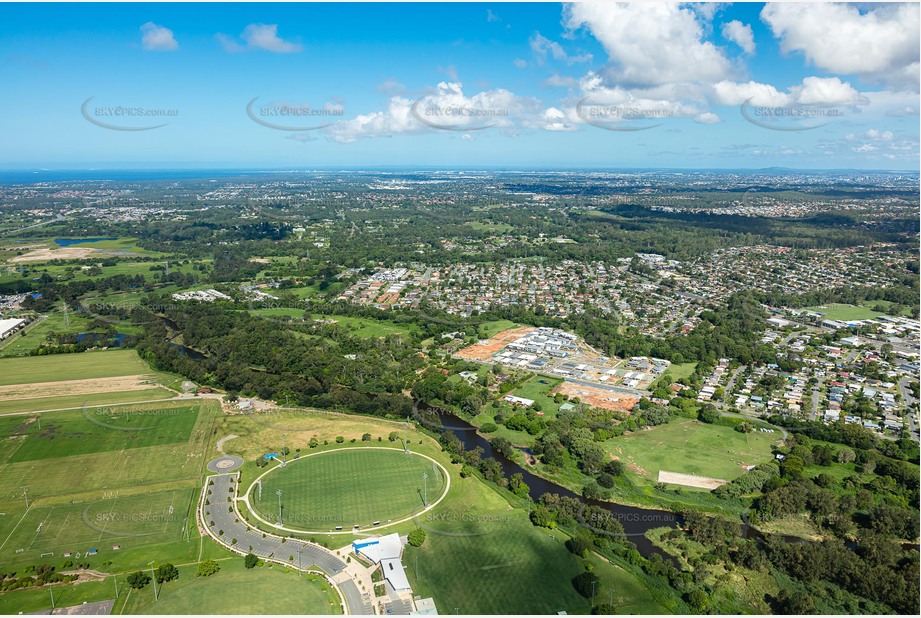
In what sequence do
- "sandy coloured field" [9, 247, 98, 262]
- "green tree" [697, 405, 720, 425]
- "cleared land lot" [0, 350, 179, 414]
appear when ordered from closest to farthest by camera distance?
1. "green tree" [697, 405, 720, 425]
2. "cleared land lot" [0, 350, 179, 414]
3. "sandy coloured field" [9, 247, 98, 262]

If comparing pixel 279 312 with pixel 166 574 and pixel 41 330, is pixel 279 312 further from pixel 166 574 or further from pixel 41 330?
pixel 166 574

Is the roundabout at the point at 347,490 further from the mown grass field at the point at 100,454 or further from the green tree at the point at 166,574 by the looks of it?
the mown grass field at the point at 100,454

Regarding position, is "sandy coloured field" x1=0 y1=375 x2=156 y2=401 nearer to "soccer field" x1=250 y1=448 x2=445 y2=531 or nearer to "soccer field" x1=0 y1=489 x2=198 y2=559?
"soccer field" x1=0 y1=489 x2=198 y2=559

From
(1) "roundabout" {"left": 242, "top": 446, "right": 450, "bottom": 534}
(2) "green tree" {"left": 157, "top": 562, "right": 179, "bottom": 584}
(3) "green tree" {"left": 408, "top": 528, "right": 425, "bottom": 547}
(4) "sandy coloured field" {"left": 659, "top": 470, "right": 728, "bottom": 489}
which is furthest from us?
(4) "sandy coloured field" {"left": 659, "top": 470, "right": 728, "bottom": 489}

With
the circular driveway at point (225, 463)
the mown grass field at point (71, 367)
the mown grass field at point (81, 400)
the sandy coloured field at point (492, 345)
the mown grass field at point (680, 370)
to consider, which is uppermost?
the sandy coloured field at point (492, 345)

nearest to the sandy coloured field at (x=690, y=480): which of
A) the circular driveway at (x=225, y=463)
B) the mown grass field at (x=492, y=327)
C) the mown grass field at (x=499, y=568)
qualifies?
the mown grass field at (x=499, y=568)

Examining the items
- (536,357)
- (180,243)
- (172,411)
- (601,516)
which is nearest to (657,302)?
(536,357)

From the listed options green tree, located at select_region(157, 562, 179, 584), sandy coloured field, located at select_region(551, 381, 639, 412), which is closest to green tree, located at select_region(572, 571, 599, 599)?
green tree, located at select_region(157, 562, 179, 584)
